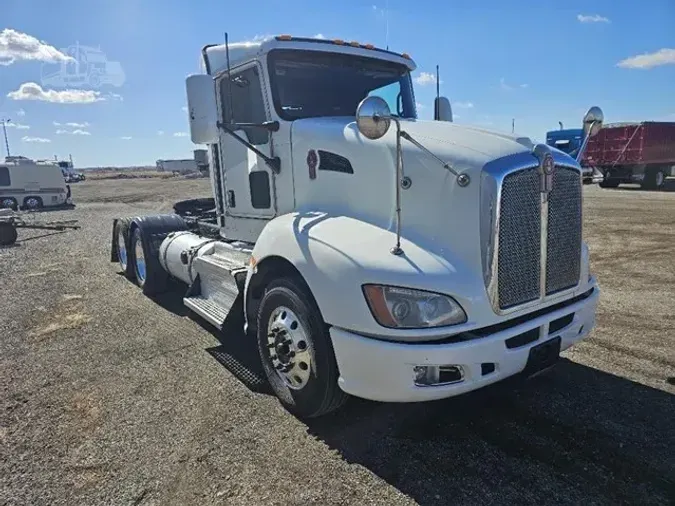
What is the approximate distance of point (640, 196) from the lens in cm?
2028

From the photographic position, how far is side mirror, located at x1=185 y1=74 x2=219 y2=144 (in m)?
4.29

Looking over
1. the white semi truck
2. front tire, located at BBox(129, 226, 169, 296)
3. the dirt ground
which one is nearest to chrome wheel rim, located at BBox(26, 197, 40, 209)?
front tire, located at BBox(129, 226, 169, 296)

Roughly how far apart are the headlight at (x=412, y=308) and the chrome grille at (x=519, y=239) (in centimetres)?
38

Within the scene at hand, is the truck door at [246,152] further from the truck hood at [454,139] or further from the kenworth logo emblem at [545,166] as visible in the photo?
the kenworth logo emblem at [545,166]

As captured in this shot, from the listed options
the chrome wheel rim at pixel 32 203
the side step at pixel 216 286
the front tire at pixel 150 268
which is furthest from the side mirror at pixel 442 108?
the chrome wheel rim at pixel 32 203

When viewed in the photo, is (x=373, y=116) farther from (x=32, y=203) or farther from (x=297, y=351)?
(x=32, y=203)

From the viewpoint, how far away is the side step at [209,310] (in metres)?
4.63

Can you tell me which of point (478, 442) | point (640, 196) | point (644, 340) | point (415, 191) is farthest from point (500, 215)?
point (640, 196)

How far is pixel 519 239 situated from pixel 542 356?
Answer: 2.60 ft

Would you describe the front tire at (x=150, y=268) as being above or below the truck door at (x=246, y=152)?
below

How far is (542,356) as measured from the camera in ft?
10.6

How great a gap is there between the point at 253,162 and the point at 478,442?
128 inches

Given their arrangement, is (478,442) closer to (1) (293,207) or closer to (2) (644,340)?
(1) (293,207)

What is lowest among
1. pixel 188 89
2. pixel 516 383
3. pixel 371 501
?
pixel 371 501
